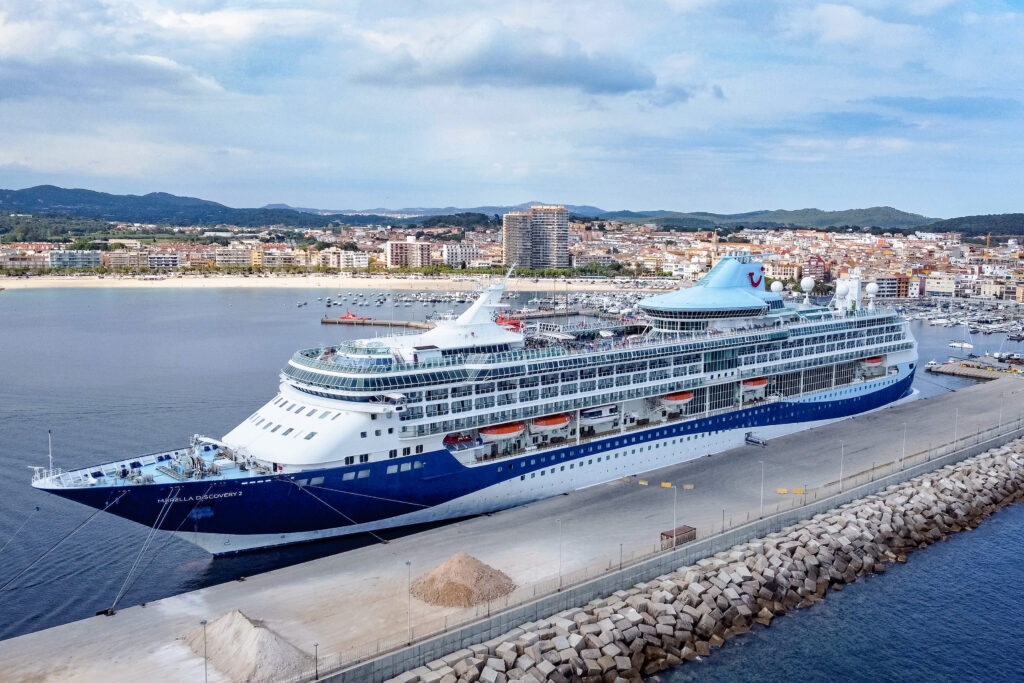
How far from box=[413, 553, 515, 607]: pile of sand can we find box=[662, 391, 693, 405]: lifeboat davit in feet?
32.7

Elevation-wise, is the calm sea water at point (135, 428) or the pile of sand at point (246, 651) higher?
the pile of sand at point (246, 651)

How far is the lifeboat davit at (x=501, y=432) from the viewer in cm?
2078

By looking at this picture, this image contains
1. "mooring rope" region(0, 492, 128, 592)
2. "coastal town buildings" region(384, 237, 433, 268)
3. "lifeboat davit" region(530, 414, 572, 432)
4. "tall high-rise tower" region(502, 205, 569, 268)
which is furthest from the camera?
"coastal town buildings" region(384, 237, 433, 268)

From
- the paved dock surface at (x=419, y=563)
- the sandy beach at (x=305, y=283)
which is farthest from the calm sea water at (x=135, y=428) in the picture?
the sandy beach at (x=305, y=283)

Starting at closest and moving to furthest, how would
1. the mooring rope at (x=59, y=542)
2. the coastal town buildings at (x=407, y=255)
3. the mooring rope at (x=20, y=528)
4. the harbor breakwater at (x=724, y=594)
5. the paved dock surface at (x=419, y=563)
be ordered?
the paved dock surface at (x=419, y=563) → the harbor breakwater at (x=724, y=594) → the mooring rope at (x=59, y=542) → the mooring rope at (x=20, y=528) → the coastal town buildings at (x=407, y=255)

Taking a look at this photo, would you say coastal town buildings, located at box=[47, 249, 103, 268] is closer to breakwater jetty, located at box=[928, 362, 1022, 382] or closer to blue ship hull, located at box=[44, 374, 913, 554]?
breakwater jetty, located at box=[928, 362, 1022, 382]

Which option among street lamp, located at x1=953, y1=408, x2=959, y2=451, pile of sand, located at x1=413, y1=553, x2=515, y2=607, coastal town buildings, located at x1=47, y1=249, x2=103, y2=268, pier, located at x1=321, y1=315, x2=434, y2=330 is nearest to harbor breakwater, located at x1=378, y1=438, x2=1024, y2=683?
pile of sand, located at x1=413, y1=553, x2=515, y2=607

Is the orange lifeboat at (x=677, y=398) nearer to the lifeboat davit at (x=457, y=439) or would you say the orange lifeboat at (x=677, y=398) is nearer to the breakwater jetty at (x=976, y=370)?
the lifeboat davit at (x=457, y=439)

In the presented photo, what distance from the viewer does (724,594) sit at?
1722cm

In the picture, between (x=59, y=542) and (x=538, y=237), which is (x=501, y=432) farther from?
(x=538, y=237)

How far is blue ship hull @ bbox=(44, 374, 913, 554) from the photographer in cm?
1761

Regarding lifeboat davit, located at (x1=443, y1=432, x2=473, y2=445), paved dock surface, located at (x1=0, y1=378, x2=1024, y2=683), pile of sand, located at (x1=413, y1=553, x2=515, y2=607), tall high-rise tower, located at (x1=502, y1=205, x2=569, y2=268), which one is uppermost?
tall high-rise tower, located at (x1=502, y1=205, x2=569, y2=268)

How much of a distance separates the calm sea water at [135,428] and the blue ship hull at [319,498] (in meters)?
0.73

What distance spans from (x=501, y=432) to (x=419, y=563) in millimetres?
4688
